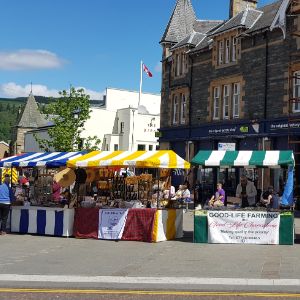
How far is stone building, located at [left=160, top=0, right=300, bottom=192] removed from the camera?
87.3 ft

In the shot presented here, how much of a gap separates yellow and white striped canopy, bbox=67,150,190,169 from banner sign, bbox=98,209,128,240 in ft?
4.53

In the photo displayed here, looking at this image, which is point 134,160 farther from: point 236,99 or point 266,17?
point 266,17

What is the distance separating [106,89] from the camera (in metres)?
63.2

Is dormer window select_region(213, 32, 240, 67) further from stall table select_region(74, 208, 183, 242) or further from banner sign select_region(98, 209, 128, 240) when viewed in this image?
banner sign select_region(98, 209, 128, 240)

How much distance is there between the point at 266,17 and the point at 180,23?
32.2 feet

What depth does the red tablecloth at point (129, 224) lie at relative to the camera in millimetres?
15094

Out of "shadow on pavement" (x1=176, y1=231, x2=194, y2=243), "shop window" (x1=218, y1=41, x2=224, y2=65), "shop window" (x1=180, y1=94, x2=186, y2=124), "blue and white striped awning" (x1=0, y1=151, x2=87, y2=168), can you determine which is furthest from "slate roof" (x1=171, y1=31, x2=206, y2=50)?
"shadow on pavement" (x1=176, y1=231, x2=194, y2=243)

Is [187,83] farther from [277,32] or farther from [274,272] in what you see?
[274,272]

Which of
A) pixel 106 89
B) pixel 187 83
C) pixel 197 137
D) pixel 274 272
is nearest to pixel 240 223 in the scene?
pixel 274 272

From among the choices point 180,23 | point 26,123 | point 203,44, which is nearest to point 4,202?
point 203,44

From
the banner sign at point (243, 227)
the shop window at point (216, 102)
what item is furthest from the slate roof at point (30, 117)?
the banner sign at point (243, 227)

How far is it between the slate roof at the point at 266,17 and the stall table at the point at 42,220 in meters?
16.9

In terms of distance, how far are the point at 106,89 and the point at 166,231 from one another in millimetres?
49004

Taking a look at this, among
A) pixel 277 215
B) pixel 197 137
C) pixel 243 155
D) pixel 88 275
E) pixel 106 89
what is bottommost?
pixel 88 275
